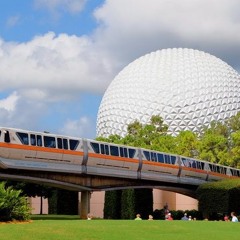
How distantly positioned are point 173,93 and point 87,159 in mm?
41960

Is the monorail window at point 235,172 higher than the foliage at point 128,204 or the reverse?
higher

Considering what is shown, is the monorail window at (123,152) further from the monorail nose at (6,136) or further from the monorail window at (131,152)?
the monorail nose at (6,136)

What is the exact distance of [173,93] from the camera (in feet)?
265

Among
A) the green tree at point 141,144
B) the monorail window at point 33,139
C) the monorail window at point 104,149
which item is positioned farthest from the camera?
the green tree at point 141,144

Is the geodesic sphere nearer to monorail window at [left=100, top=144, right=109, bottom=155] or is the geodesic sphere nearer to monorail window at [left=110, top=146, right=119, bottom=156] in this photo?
monorail window at [left=110, top=146, right=119, bottom=156]

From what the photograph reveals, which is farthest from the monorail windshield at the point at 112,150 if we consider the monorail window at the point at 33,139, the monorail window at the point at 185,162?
the monorail window at the point at 185,162

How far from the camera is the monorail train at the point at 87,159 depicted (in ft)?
115

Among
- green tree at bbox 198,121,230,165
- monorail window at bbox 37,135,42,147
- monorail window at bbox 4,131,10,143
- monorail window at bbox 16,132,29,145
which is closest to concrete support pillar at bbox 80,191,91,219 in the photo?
monorail window at bbox 37,135,42,147

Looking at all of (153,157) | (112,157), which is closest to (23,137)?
(112,157)

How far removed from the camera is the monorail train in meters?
35.0

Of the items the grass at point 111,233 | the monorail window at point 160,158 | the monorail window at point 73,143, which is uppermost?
the monorail window at point 160,158

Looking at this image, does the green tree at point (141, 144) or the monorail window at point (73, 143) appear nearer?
the monorail window at point (73, 143)

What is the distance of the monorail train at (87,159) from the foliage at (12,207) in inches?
321

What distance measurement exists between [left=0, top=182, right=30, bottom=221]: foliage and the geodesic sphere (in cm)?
5368
